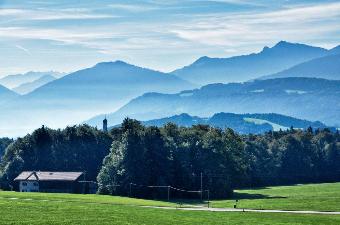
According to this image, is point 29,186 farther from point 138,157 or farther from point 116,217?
point 116,217

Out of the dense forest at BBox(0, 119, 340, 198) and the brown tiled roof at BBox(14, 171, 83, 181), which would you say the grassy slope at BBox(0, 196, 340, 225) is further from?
the brown tiled roof at BBox(14, 171, 83, 181)

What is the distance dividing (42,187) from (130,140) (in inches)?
1069

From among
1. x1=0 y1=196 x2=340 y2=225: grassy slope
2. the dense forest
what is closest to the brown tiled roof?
the dense forest

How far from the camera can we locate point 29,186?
142 meters

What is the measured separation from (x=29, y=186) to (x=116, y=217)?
8386 centimetres

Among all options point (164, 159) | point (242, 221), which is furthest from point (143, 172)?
point (242, 221)

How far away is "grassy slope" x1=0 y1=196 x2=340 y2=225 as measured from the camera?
5562 centimetres

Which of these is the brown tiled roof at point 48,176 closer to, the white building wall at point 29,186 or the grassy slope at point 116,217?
the white building wall at point 29,186

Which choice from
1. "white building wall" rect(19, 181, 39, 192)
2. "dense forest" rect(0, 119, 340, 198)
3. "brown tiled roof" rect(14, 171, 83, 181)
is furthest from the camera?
"white building wall" rect(19, 181, 39, 192)

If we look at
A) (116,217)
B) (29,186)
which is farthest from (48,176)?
(116,217)

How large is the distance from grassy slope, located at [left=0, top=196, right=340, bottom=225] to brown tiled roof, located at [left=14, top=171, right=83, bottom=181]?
231 feet

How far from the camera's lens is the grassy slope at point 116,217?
55.6 metres

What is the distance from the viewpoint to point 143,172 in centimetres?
12462

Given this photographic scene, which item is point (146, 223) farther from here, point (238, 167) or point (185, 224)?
point (238, 167)
